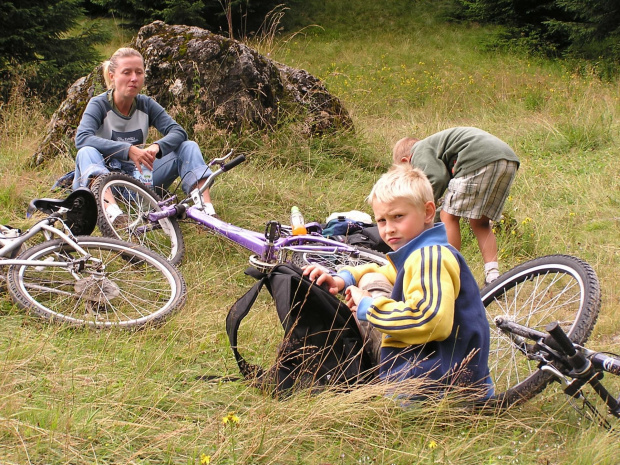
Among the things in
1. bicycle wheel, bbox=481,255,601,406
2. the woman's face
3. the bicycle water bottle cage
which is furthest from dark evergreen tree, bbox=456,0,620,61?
bicycle wheel, bbox=481,255,601,406

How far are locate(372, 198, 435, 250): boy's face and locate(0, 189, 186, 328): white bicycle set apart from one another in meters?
1.46

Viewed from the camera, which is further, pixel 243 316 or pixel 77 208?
pixel 77 208

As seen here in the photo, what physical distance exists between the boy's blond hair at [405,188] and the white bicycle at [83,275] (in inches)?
59.1

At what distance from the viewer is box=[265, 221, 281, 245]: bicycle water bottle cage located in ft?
13.0

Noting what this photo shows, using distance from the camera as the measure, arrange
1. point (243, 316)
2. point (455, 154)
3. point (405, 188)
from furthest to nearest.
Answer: point (455, 154) → point (243, 316) → point (405, 188)

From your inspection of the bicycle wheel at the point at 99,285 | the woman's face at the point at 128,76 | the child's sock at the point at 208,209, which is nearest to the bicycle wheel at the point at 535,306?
the bicycle wheel at the point at 99,285

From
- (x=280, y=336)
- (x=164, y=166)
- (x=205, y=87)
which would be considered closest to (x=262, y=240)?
(x=280, y=336)

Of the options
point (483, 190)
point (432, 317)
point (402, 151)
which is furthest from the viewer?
point (402, 151)

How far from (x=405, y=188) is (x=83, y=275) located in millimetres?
1978

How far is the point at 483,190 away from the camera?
4.10 m

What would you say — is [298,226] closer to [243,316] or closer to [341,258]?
[341,258]

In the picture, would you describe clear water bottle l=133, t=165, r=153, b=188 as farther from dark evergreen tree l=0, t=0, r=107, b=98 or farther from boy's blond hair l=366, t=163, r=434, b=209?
dark evergreen tree l=0, t=0, r=107, b=98

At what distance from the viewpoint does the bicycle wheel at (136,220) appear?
4.20 m

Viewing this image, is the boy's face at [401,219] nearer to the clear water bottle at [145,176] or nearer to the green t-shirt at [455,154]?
the green t-shirt at [455,154]
